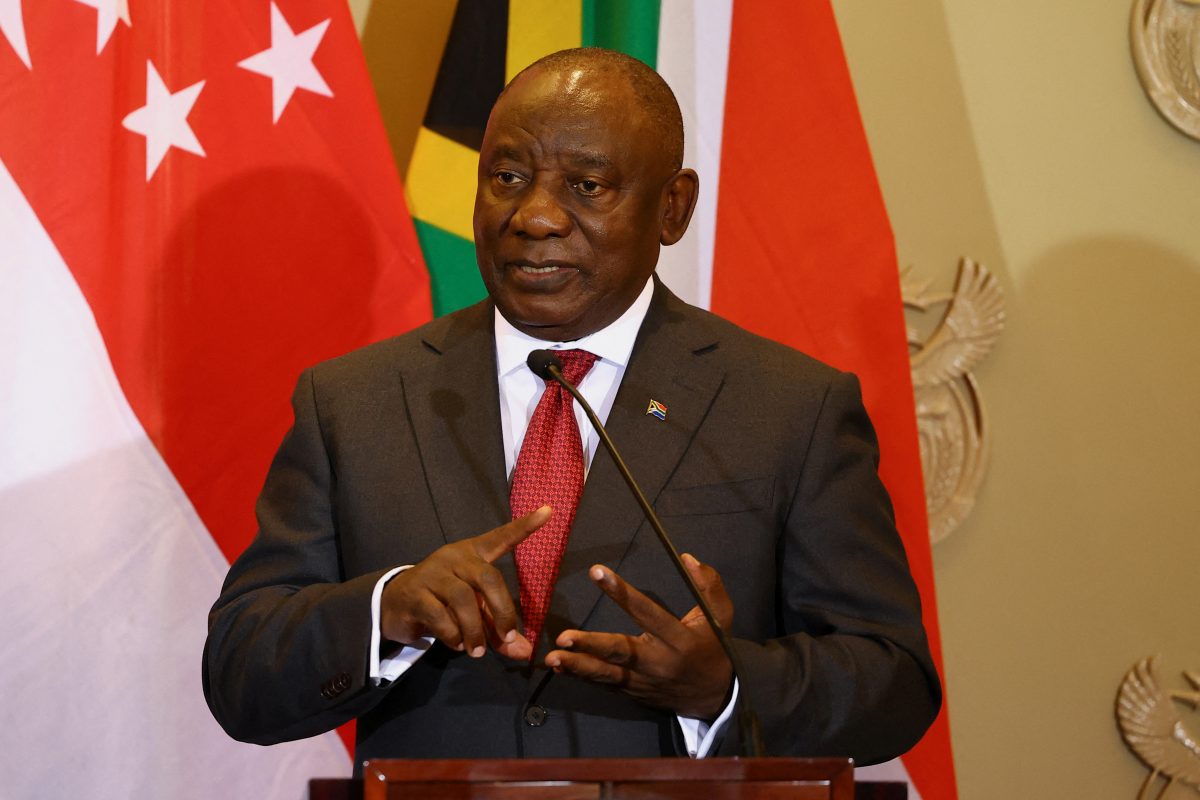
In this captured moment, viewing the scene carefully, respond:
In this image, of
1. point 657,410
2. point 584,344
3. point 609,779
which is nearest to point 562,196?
point 584,344

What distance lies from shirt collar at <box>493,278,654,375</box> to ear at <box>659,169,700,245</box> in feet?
0.53

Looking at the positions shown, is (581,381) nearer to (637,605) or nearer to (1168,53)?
(637,605)

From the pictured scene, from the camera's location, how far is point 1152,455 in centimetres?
310

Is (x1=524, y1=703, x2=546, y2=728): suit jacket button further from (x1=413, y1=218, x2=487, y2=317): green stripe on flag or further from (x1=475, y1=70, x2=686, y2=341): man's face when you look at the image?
(x1=413, y1=218, x2=487, y2=317): green stripe on flag

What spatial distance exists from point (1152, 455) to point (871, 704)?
1.61 metres

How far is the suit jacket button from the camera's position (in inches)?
69.4

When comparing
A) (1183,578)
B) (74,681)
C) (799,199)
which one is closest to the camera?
(74,681)

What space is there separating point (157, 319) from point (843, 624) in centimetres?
140

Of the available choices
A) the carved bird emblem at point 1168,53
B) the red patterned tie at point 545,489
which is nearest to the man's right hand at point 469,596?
the red patterned tie at point 545,489

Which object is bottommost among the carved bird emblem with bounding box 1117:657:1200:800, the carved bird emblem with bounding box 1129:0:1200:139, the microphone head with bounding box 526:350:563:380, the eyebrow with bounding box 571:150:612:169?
the carved bird emblem with bounding box 1117:657:1200:800

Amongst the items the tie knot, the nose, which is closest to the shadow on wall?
the tie knot

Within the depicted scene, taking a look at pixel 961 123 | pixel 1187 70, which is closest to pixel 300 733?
pixel 961 123

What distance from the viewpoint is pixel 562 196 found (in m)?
1.98

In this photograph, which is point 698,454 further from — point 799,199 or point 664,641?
point 799,199
